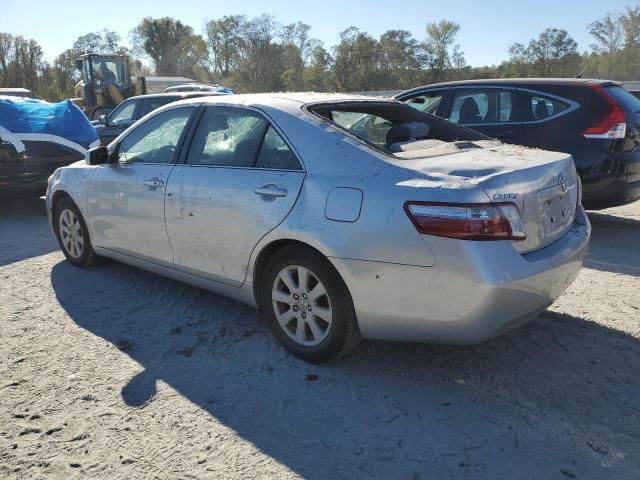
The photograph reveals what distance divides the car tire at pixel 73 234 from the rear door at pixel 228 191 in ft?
4.92

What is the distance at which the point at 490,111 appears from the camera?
6.77 meters

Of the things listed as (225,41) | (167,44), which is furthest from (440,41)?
(167,44)

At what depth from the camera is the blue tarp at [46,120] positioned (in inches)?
305

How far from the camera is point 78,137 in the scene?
8.20 m

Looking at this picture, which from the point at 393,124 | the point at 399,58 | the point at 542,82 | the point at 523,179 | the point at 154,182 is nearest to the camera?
the point at 523,179

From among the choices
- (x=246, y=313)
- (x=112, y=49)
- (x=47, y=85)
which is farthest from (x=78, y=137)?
(x=112, y=49)

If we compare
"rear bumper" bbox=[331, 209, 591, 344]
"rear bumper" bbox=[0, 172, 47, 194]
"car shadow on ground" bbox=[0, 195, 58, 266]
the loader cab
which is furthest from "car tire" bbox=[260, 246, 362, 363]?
the loader cab

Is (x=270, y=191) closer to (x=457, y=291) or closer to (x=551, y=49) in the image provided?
(x=457, y=291)

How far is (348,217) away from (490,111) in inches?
177

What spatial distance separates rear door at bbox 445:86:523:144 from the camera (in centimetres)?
655

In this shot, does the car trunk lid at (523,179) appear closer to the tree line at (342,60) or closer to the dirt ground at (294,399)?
the dirt ground at (294,399)

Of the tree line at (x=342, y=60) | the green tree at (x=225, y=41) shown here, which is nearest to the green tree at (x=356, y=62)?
the tree line at (x=342, y=60)

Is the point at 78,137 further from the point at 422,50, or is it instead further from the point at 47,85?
the point at 422,50

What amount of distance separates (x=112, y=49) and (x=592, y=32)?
6671 centimetres
